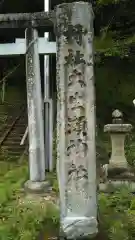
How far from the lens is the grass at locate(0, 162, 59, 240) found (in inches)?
202

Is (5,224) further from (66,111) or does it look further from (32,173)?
(66,111)

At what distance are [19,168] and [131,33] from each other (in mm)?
6075

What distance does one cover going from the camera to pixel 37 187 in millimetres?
7516

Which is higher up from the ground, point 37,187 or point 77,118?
point 77,118

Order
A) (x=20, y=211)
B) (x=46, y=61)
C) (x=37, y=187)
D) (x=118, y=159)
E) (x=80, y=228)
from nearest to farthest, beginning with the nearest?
1. (x=80, y=228)
2. (x=20, y=211)
3. (x=37, y=187)
4. (x=118, y=159)
5. (x=46, y=61)

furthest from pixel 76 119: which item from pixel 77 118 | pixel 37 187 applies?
pixel 37 187

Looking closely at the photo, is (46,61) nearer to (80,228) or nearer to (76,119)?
(76,119)

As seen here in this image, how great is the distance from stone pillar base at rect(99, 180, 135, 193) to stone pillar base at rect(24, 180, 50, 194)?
1.21 m

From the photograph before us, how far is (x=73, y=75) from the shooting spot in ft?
13.3

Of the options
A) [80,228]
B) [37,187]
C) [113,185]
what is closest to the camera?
[80,228]

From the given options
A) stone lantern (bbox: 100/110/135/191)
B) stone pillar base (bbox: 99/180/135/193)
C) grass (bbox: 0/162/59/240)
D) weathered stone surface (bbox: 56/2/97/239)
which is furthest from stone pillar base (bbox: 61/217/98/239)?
stone lantern (bbox: 100/110/135/191)

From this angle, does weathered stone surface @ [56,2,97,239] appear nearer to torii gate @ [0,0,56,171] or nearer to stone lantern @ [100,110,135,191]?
torii gate @ [0,0,56,171]

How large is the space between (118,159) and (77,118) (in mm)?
4601

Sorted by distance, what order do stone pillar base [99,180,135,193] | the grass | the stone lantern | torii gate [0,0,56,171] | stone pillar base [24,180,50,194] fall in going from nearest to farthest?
the grass, torii gate [0,0,56,171], stone pillar base [24,180,50,194], stone pillar base [99,180,135,193], the stone lantern
